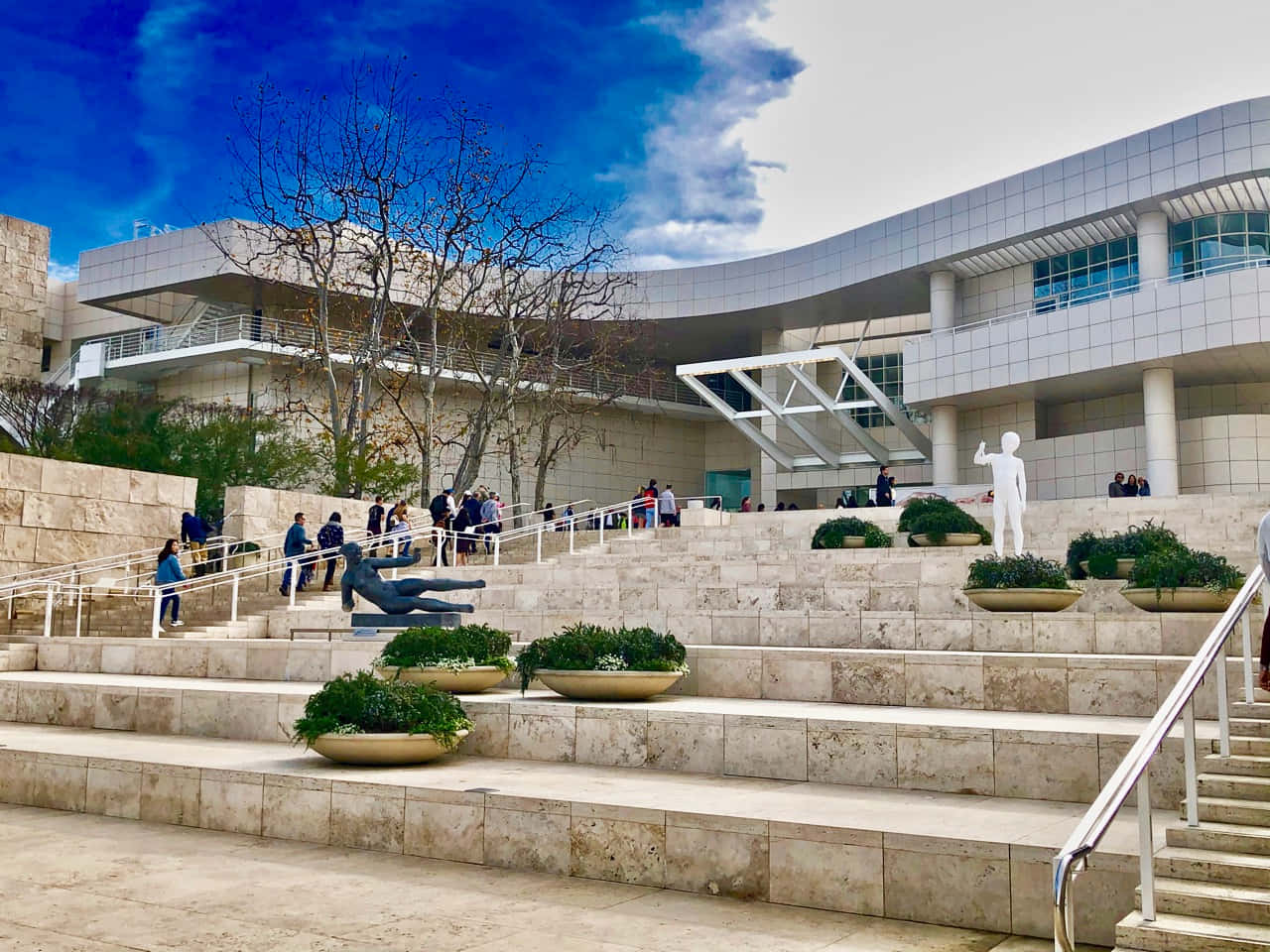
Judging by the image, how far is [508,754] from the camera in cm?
928

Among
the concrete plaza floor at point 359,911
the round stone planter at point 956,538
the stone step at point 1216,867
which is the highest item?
the round stone planter at point 956,538

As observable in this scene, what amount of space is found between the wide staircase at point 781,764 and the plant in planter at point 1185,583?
0.70 meters

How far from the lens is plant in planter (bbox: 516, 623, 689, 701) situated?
32.1 feet

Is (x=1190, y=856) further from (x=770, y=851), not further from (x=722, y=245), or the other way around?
(x=722, y=245)

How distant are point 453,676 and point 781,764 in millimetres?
3613

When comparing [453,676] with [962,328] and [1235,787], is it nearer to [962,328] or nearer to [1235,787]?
[1235,787]

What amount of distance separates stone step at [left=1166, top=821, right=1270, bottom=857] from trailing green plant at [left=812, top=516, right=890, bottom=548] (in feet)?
45.0

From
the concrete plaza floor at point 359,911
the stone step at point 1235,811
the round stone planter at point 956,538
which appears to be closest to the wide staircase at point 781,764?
the stone step at point 1235,811

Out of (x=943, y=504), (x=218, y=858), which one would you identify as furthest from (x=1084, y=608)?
(x=218, y=858)

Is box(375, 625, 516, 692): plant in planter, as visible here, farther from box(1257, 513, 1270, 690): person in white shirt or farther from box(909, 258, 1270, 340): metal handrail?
box(909, 258, 1270, 340): metal handrail

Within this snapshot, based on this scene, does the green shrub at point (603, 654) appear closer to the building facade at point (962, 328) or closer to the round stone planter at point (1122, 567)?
the round stone planter at point (1122, 567)

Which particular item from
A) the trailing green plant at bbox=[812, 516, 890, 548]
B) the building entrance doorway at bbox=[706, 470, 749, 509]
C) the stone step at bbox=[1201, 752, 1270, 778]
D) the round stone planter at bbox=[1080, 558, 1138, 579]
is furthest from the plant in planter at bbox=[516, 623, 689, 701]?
the building entrance doorway at bbox=[706, 470, 749, 509]

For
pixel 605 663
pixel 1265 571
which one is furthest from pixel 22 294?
pixel 1265 571

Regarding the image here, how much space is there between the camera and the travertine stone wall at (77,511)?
732 inches
